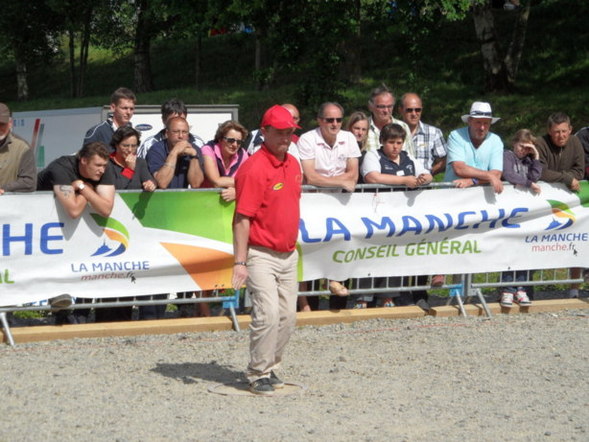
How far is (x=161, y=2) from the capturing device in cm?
2734

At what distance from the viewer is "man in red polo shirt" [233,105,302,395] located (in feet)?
24.4

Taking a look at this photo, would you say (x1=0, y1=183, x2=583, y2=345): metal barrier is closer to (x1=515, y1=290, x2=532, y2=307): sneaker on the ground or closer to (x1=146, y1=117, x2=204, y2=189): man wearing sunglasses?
(x1=515, y1=290, x2=532, y2=307): sneaker on the ground

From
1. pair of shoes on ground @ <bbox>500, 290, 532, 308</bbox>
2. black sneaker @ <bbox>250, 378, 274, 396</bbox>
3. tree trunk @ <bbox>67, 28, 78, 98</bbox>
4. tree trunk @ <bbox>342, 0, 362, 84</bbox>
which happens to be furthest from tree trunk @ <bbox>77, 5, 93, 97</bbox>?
black sneaker @ <bbox>250, 378, 274, 396</bbox>

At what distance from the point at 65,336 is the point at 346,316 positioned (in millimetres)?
2657

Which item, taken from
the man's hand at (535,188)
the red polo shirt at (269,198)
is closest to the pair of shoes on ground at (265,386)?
the red polo shirt at (269,198)

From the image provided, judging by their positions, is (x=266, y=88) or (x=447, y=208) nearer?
(x=447, y=208)

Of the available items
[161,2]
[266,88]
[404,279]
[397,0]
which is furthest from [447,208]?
[266,88]

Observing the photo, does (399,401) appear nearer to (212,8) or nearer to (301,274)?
(301,274)

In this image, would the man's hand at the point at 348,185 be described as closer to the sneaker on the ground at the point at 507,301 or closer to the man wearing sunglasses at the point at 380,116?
the man wearing sunglasses at the point at 380,116

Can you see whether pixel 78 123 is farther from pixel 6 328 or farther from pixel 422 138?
pixel 6 328

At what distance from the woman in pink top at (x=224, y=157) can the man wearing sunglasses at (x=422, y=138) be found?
2.05 m

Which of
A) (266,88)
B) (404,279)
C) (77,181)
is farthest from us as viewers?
(266,88)

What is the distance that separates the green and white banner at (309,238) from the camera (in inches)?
368

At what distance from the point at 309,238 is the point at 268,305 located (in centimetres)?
271
